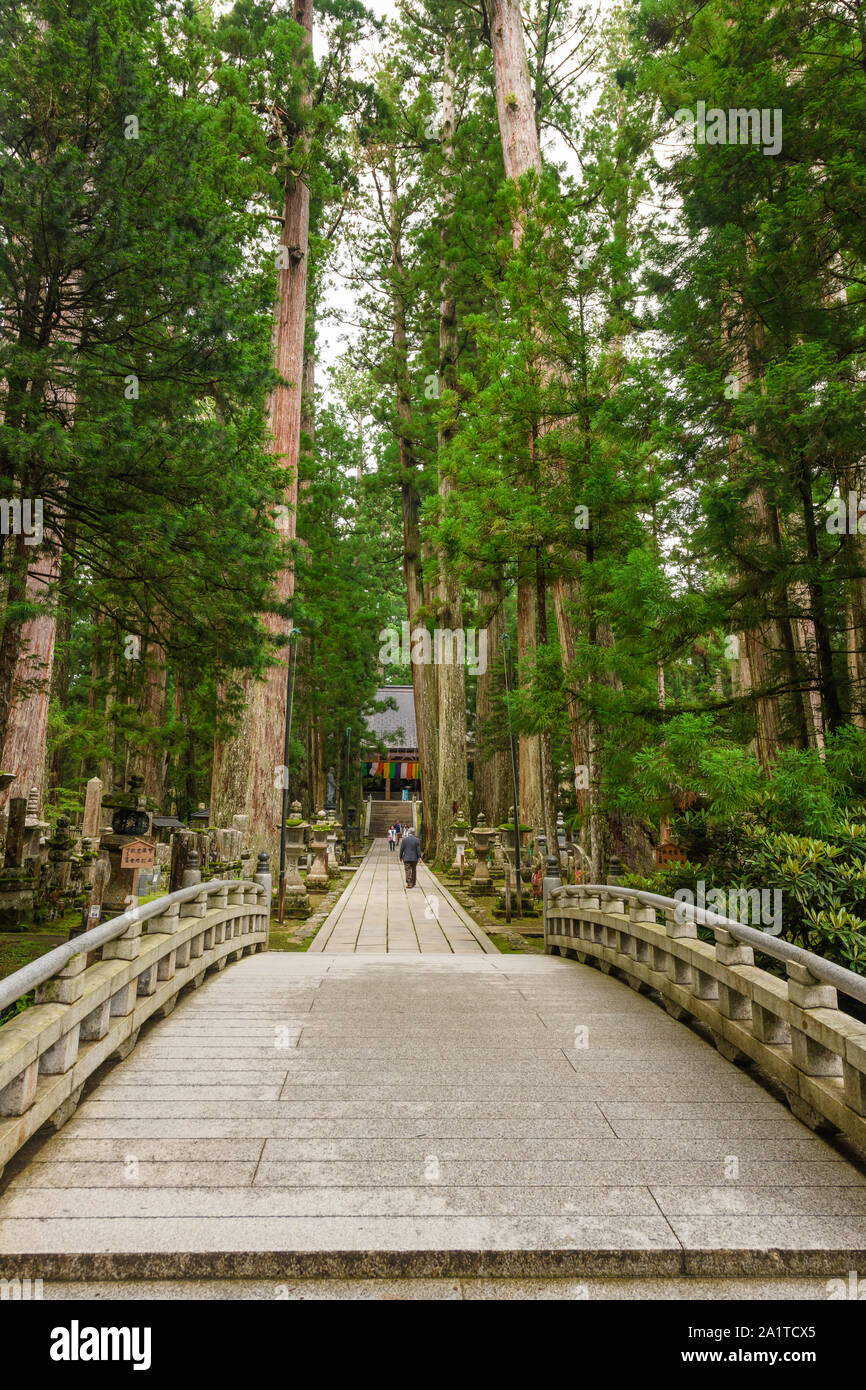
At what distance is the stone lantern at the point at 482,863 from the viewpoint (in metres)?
17.1

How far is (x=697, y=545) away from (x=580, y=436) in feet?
11.6

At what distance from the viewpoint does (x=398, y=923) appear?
13.1 meters

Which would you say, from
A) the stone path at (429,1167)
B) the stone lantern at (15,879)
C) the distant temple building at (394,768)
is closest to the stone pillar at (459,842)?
the stone lantern at (15,879)

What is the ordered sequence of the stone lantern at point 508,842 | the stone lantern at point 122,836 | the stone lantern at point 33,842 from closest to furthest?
the stone lantern at point 122,836, the stone lantern at point 33,842, the stone lantern at point 508,842

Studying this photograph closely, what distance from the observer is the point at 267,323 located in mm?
8820

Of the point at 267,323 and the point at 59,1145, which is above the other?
the point at 267,323

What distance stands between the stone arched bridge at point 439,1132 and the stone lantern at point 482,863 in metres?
11.5

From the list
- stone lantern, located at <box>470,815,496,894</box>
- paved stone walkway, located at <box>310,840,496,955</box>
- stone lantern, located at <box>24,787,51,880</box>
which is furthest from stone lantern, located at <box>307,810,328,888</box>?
stone lantern, located at <box>24,787,51,880</box>

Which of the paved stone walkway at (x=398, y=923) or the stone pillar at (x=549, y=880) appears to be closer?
A: the stone pillar at (x=549, y=880)

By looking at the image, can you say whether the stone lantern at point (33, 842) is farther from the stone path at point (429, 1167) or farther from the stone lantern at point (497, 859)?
the stone lantern at point (497, 859)

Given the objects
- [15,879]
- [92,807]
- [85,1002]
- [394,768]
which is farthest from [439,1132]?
[394,768]

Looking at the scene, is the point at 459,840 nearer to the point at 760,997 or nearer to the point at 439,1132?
the point at 760,997

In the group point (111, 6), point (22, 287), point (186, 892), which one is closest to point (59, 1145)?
point (186, 892)

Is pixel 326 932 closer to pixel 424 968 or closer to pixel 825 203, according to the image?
pixel 424 968
